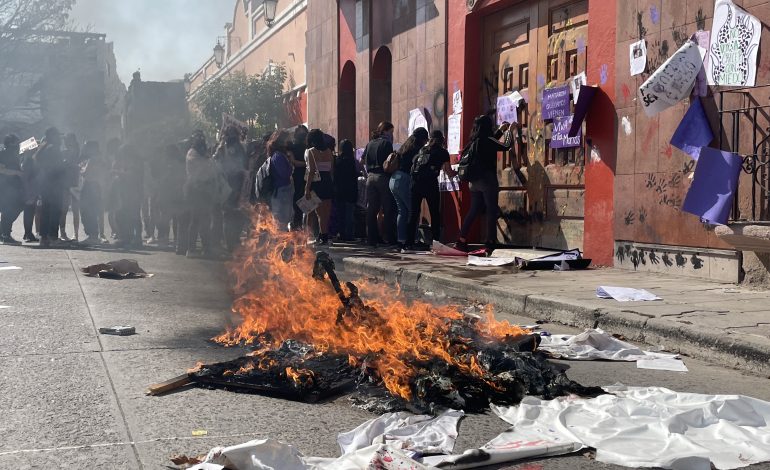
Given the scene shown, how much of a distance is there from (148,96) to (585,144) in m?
30.8

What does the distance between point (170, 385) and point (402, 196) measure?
8.72m

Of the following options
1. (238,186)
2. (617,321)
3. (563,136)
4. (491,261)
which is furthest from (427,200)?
(617,321)

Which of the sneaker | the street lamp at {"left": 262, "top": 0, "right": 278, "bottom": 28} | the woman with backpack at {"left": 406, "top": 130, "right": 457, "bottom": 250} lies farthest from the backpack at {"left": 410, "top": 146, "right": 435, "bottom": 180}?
the street lamp at {"left": 262, "top": 0, "right": 278, "bottom": 28}

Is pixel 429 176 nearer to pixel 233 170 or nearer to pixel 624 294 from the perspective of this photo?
pixel 233 170

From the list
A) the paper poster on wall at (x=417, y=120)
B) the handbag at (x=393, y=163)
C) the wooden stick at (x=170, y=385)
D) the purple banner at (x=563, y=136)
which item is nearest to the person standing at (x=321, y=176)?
the handbag at (x=393, y=163)

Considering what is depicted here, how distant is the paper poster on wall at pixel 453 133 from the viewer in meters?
13.8

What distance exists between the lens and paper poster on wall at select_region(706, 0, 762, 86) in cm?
768

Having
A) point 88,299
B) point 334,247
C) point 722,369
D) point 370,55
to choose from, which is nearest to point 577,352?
point 722,369

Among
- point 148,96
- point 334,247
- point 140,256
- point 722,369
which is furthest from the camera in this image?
point 148,96

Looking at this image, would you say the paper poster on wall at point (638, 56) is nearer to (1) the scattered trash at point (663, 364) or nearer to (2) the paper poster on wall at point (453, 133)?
(2) the paper poster on wall at point (453, 133)

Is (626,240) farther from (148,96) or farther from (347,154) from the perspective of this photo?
(148,96)

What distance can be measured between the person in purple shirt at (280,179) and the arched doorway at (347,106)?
6.45 m

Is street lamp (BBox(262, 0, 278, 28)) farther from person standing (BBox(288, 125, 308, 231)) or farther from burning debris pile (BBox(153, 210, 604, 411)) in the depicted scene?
burning debris pile (BBox(153, 210, 604, 411))

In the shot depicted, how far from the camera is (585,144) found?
10398 millimetres
